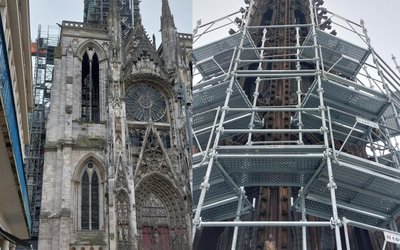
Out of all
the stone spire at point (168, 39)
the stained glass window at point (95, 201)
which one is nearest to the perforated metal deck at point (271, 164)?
the stained glass window at point (95, 201)

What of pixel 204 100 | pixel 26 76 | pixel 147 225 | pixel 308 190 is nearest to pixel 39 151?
pixel 147 225

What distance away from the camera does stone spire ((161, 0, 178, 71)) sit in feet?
110

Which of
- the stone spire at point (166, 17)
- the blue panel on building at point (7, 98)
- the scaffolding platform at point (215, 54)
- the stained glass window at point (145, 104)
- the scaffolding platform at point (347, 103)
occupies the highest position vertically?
the stone spire at point (166, 17)

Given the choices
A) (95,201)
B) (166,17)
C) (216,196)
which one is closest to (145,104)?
(95,201)

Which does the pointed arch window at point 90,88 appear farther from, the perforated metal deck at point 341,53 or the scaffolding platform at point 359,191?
the scaffolding platform at point 359,191

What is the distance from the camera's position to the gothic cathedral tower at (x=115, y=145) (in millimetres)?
27266

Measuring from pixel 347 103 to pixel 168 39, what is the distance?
21552 millimetres

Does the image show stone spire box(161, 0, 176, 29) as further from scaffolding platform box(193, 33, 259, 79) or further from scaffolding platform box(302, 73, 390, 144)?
scaffolding platform box(302, 73, 390, 144)

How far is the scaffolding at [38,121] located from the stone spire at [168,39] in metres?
7.03

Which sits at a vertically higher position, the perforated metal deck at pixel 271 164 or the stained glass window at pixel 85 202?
the stained glass window at pixel 85 202

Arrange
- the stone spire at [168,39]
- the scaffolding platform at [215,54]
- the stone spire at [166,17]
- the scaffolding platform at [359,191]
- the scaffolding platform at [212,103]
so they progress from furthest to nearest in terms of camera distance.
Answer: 1. the stone spire at [166,17]
2. the stone spire at [168,39]
3. the scaffolding platform at [215,54]
4. the scaffolding platform at [212,103]
5. the scaffolding platform at [359,191]

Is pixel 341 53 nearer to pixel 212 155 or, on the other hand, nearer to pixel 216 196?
pixel 216 196

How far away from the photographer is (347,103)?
14219mm

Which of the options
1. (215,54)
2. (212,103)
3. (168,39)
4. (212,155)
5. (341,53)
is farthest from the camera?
(168,39)
